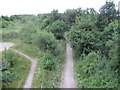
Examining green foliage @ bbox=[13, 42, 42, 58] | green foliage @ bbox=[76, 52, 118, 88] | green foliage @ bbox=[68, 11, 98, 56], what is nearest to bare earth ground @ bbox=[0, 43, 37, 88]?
green foliage @ bbox=[13, 42, 42, 58]

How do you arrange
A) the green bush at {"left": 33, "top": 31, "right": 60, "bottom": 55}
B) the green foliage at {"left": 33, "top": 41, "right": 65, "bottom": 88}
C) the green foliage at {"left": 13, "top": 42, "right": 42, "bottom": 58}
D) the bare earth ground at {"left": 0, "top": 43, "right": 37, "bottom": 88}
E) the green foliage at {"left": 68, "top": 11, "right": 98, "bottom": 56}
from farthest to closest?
1. the green foliage at {"left": 13, "top": 42, "right": 42, "bottom": 58}
2. the green bush at {"left": 33, "top": 31, "right": 60, "bottom": 55}
3. the green foliage at {"left": 68, "top": 11, "right": 98, "bottom": 56}
4. the green foliage at {"left": 33, "top": 41, "right": 65, "bottom": 88}
5. the bare earth ground at {"left": 0, "top": 43, "right": 37, "bottom": 88}

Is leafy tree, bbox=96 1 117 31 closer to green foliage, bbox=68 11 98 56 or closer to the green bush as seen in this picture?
green foliage, bbox=68 11 98 56

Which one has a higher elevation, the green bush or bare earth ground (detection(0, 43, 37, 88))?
the green bush

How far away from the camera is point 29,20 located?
13.1 meters

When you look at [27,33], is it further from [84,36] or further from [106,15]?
[106,15]

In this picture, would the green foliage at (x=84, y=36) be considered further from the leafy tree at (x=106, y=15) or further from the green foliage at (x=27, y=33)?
the green foliage at (x=27, y=33)

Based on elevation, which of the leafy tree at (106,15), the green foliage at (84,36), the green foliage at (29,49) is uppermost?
the leafy tree at (106,15)

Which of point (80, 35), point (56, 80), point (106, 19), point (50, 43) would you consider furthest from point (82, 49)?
point (56, 80)

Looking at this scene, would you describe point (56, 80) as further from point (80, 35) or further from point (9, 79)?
point (80, 35)

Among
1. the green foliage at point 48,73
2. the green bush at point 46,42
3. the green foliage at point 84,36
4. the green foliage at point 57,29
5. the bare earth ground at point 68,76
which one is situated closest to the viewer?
the green foliage at point 48,73

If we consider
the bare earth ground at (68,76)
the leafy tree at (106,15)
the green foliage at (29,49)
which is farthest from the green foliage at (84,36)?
the green foliage at (29,49)

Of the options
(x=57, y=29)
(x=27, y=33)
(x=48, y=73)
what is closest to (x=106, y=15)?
(x=57, y=29)

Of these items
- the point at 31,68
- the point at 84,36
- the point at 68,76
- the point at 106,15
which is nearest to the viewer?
the point at 68,76

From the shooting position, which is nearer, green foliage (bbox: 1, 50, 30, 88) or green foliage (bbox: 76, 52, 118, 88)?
green foliage (bbox: 1, 50, 30, 88)
